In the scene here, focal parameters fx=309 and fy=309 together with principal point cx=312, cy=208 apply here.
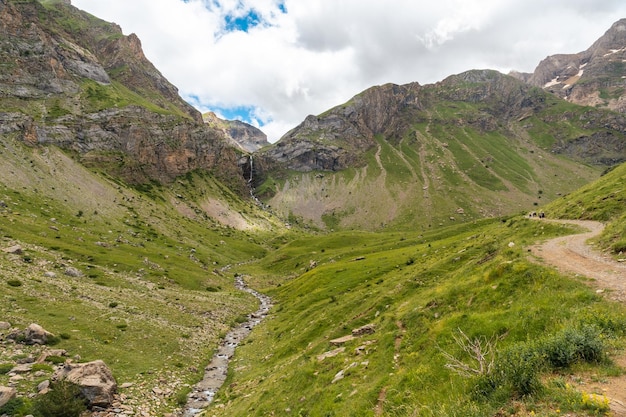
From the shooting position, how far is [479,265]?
99.2 feet

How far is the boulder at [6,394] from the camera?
20266 mm

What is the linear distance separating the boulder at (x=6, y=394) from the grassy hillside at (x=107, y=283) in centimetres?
154

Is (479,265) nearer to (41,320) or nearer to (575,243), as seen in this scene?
(575,243)

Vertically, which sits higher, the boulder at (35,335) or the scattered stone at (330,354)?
the boulder at (35,335)

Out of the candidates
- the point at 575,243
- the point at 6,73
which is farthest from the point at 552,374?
the point at 6,73

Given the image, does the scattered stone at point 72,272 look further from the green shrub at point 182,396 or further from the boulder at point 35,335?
the green shrub at point 182,396

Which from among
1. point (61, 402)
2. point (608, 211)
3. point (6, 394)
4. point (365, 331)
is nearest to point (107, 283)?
point (6, 394)

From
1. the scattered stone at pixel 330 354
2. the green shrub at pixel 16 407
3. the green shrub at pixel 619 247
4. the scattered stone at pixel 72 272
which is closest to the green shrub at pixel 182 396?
the green shrub at pixel 16 407

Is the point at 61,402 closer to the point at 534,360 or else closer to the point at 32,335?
the point at 32,335

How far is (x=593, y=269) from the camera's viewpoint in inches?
850

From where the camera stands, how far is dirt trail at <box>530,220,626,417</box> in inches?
370

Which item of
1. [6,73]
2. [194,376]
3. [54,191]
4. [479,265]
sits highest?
[6,73]

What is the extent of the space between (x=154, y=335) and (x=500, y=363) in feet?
133

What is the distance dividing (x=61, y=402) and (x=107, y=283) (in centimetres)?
4049
